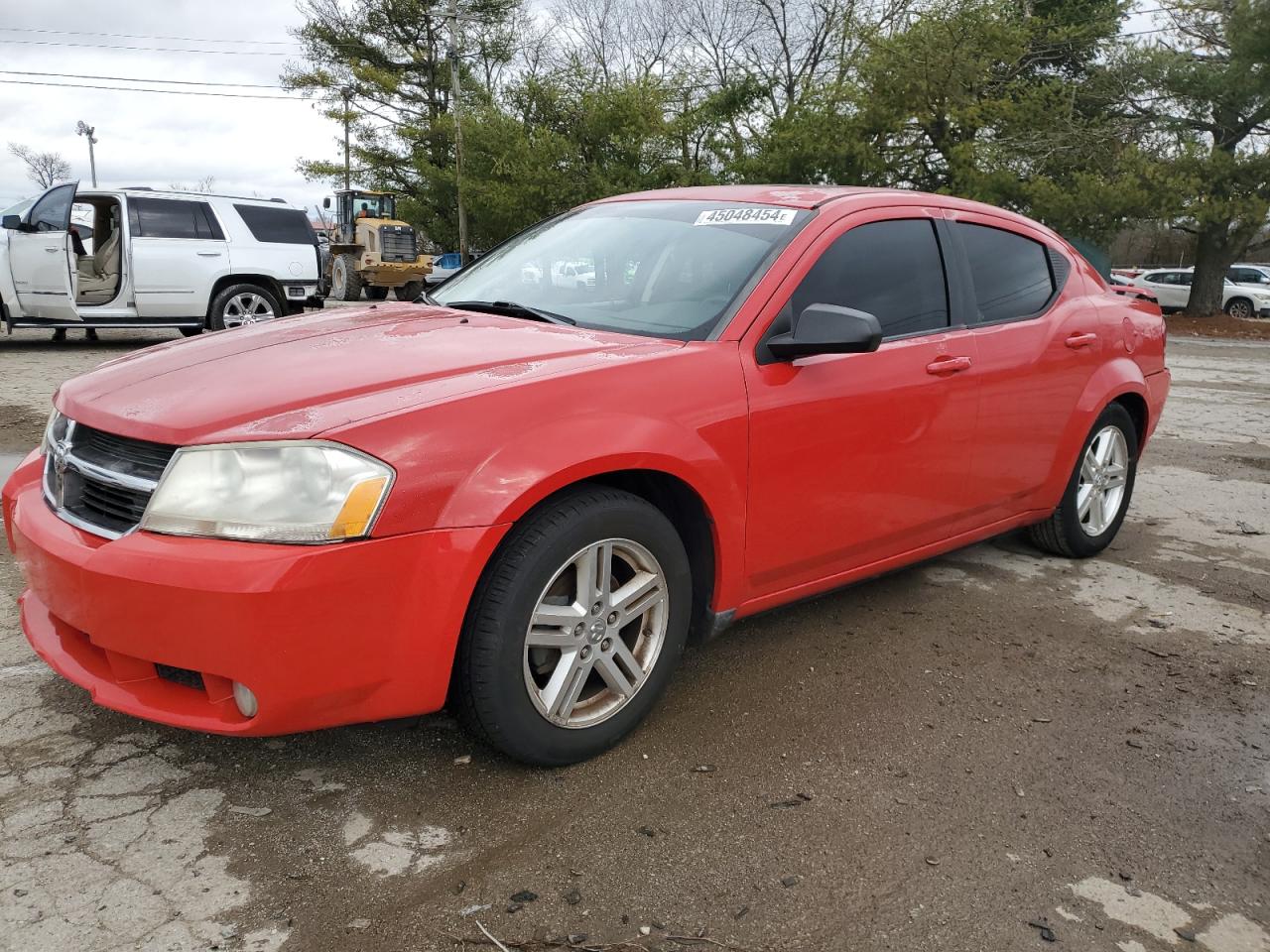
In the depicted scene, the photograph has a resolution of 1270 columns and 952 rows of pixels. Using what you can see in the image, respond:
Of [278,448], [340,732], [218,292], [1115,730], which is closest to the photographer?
[278,448]

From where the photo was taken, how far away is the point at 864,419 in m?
3.20

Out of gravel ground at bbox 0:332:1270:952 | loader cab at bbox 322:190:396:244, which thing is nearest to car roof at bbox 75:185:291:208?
gravel ground at bbox 0:332:1270:952

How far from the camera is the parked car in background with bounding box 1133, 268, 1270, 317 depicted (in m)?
28.3

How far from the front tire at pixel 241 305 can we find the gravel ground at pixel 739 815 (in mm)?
9525

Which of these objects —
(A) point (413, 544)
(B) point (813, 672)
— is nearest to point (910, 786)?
(B) point (813, 672)

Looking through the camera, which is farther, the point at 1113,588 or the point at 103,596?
the point at 1113,588

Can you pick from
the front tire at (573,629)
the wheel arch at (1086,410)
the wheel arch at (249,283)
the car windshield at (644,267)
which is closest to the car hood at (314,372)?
the car windshield at (644,267)

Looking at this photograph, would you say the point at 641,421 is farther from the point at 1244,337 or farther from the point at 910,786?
the point at 1244,337

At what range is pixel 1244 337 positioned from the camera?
72.1ft

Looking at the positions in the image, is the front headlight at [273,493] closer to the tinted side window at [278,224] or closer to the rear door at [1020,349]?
the rear door at [1020,349]

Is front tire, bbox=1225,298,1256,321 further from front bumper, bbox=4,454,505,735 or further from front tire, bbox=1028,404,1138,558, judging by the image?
front bumper, bbox=4,454,505,735

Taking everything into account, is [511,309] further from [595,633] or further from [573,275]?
[595,633]

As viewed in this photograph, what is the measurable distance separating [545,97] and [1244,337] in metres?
19.6

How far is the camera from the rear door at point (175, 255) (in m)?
11.8
